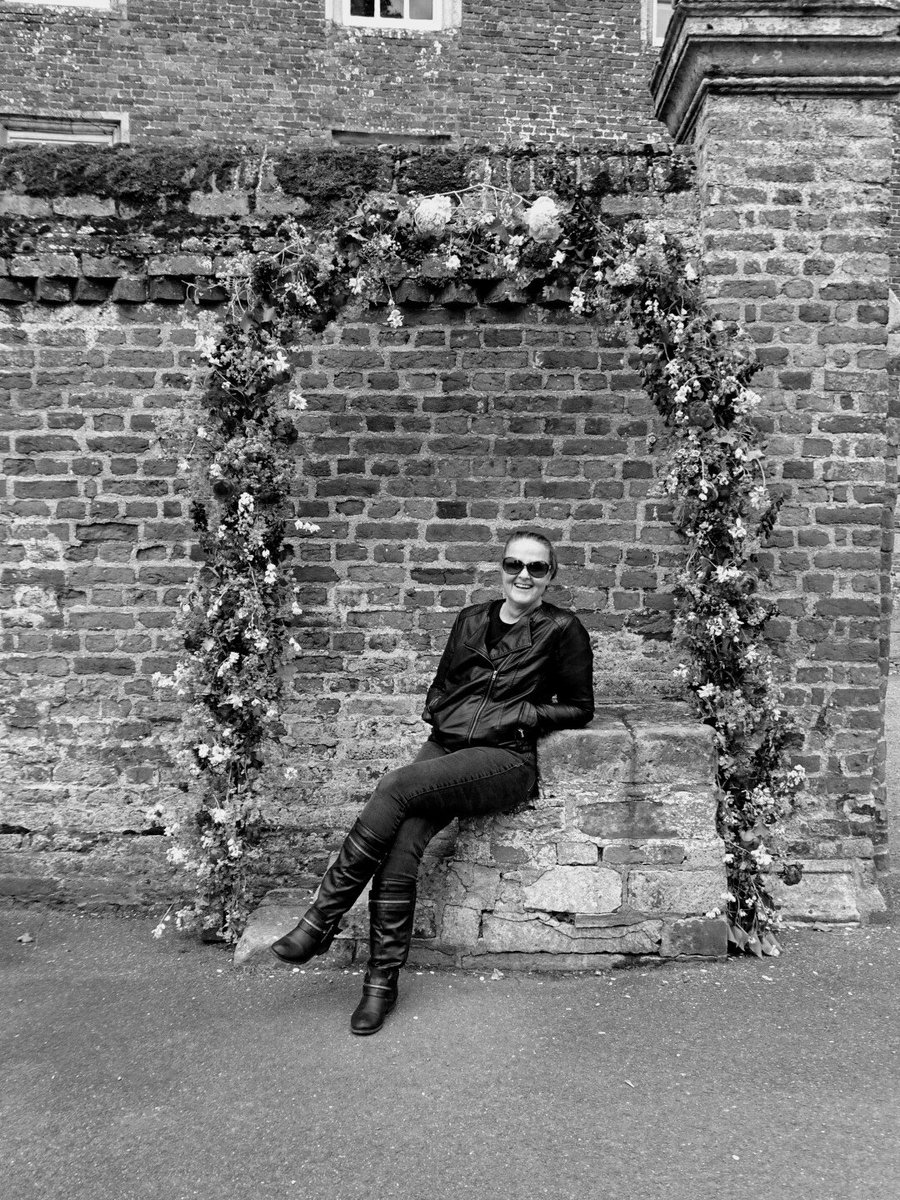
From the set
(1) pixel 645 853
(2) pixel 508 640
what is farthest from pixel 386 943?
(2) pixel 508 640

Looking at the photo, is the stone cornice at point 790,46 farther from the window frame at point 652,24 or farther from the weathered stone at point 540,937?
the window frame at point 652,24

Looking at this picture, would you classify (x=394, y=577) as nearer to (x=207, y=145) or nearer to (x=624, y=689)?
(x=624, y=689)

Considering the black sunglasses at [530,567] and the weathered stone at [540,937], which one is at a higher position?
the black sunglasses at [530,567]

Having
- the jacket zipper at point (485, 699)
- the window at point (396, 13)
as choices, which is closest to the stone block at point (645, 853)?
the jacket zipper at point (485, 699)

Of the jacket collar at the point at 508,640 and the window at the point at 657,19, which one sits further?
the window at the point at 657,19

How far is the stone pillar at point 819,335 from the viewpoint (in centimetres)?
441

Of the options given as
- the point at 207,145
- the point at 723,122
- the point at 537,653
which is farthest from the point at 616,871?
the point at 207,145

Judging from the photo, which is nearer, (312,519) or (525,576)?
(525,576)

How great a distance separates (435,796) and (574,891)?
77 cm

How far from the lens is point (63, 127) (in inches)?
433

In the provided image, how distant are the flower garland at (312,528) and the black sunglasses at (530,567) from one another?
0.73 meters

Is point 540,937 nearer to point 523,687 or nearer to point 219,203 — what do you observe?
point 523,687

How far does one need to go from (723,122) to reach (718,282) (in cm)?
72

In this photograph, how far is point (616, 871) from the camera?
13.0 feet
